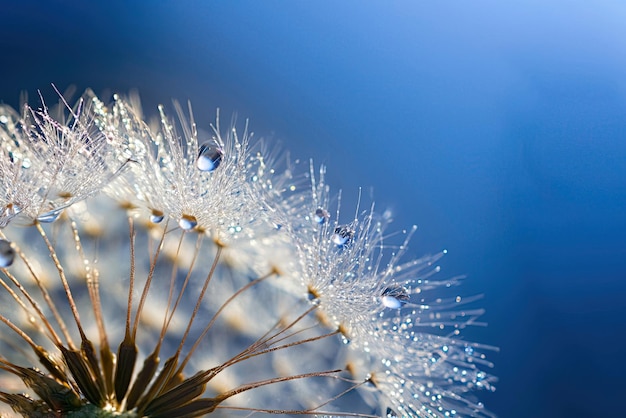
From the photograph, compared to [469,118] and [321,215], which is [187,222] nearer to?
[321,215]

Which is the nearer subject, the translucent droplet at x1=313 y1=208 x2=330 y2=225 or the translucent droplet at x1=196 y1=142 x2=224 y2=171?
the translucent droplet at x1=196 y1=142 x2=224 y2=171

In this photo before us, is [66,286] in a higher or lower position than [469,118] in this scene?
lower

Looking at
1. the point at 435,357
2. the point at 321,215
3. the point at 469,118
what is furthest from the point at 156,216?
the point at 469,118

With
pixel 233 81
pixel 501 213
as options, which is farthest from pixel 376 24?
pixel 501 213

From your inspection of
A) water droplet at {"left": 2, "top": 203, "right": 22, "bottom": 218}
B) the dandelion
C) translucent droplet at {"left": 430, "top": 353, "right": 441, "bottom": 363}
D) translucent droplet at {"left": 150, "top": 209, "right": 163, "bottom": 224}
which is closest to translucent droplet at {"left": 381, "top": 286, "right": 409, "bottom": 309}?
the dandelion

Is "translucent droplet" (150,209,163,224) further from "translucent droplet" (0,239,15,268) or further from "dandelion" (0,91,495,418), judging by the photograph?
"translucent droplet" (0,239,15,268)

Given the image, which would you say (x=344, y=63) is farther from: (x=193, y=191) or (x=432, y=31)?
(x=193, y=191)

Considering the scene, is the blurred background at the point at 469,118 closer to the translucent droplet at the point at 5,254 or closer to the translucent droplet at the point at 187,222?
the translucent droplet at the point at 187,222
